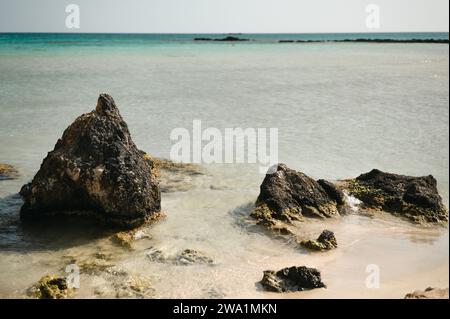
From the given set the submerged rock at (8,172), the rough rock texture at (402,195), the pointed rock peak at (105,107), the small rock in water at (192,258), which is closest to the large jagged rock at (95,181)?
the pointed rock peak at (105,107)

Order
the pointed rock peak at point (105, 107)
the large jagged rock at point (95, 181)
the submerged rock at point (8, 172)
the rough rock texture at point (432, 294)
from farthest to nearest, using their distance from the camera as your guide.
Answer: the submerged rock at point (8, 172)
the pointed rock peak at point (105, 107)
the large jagged rock at point (95, 181)
the rough rock texture at point (432, 294)

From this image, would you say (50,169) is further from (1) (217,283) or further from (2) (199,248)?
(1) (217,283)

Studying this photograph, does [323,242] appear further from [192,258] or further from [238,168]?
[238,168]

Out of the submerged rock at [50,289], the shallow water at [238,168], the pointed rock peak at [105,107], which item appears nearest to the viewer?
the submerged rock at [50,289]

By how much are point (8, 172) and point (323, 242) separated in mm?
8847

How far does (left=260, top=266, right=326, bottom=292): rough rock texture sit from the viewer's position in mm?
6699

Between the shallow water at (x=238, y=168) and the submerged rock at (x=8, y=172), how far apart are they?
0.26m

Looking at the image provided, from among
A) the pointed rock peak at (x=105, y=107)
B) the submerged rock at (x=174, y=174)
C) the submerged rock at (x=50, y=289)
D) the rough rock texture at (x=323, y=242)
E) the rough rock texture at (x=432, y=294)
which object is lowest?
the submerged rock at (x=50, y=289)

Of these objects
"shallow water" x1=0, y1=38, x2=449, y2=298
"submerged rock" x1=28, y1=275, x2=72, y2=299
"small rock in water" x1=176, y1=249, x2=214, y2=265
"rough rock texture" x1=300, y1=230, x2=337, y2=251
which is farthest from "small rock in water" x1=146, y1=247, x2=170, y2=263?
"rough rock texture" x1=300, y1=230, x2=337, y2=251

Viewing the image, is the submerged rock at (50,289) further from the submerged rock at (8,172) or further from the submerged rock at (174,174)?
the submerged rock at (8,172)

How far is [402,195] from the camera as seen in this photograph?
10.2 m

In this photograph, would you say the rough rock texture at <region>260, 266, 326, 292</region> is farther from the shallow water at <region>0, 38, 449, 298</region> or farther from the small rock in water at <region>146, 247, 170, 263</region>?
the small rock in water at <region>146, 247, 170, 263</region>

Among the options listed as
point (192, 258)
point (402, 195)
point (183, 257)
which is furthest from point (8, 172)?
point (402, 195)

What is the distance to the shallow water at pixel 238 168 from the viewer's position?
714 cm
